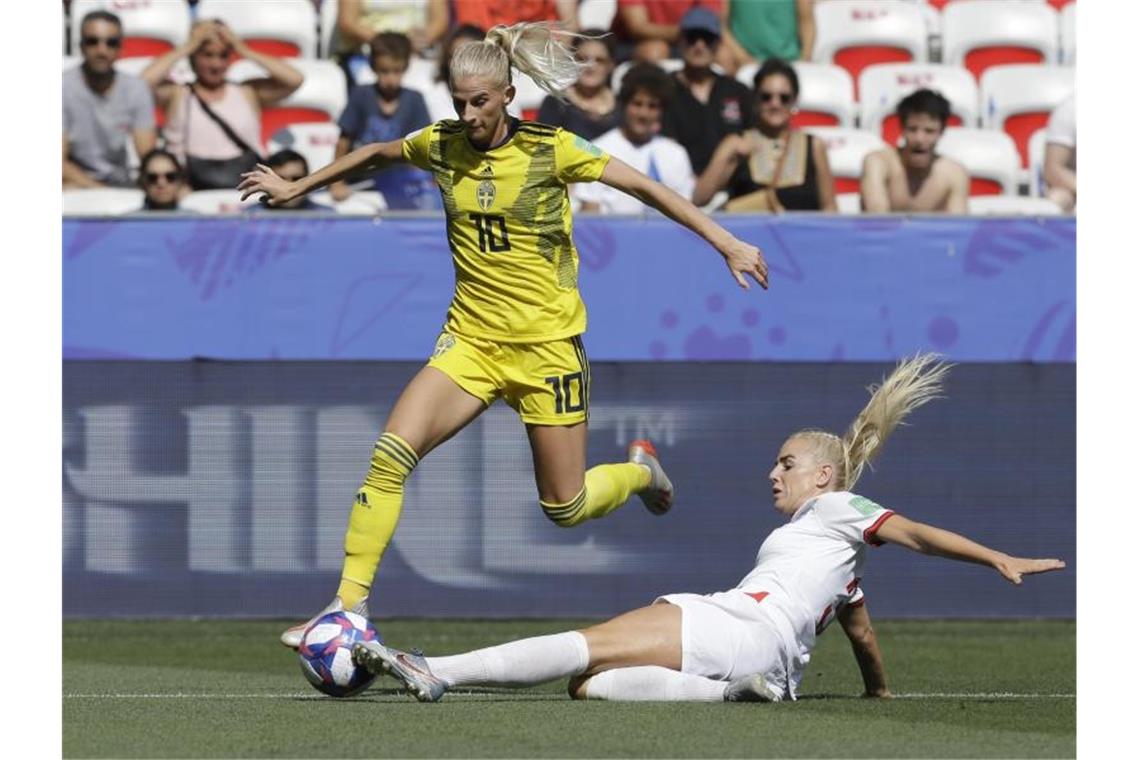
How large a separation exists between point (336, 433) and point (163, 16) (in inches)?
172

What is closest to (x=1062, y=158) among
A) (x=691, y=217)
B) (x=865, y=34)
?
(x=865, y=34)

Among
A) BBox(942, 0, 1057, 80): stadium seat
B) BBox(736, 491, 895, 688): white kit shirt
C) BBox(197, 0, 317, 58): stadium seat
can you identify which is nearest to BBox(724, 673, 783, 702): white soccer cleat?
BBox(736, 491, 895, 688): white kit shirt

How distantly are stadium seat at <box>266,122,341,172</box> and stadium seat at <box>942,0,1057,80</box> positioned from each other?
15.8 feet

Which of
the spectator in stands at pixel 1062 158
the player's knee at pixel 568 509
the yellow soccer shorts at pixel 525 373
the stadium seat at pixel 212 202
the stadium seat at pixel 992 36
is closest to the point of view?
the yellow soccer shorts at pixel 525 373

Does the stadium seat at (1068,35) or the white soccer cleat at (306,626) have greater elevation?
the stadium seat at (1068,35)

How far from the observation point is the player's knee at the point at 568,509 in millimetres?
7984

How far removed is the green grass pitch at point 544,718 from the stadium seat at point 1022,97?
19.1ft

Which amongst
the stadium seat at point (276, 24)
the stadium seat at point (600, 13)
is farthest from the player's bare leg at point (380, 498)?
the stadium seat at point (276, 24)

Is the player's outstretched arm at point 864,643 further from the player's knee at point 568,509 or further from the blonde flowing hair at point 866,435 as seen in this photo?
the player's knee at point 568,509

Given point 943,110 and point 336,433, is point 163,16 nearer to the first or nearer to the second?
point 336,433

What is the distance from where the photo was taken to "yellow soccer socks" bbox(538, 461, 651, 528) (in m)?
8.02

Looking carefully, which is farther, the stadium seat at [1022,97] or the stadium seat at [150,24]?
the stadium seat at [1022,97]

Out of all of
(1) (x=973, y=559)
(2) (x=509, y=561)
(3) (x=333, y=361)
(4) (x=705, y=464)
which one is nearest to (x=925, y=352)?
(4) (x=705, y=464)

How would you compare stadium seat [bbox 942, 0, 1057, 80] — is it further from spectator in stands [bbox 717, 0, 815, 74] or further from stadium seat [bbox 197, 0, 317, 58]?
stadium seat [bbox 197, 0, 317, 58]
